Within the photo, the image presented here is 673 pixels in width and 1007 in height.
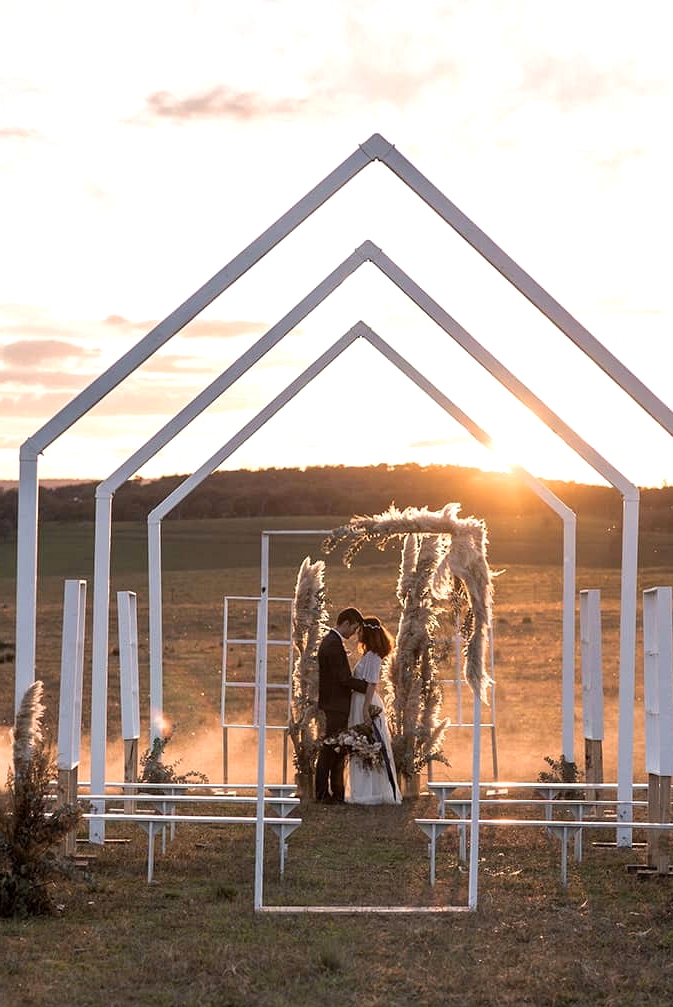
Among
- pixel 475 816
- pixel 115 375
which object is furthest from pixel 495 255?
pixel 475 816

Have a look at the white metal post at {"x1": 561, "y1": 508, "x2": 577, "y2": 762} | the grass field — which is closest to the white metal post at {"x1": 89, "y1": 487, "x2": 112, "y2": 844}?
the grass field

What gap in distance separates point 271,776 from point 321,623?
7.99m

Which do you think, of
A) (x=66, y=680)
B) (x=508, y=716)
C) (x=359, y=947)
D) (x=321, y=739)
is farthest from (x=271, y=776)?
(x=508, y=716)

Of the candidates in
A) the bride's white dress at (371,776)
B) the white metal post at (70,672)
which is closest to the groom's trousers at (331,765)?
the bride's white dress at (371,776)

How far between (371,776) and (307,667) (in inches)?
52.3

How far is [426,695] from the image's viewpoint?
52.9 feet

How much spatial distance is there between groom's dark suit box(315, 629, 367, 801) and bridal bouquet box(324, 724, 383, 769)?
0.11m

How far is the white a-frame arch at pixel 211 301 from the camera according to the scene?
10.3 meters

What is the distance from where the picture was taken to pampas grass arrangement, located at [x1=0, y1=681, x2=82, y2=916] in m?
9.66

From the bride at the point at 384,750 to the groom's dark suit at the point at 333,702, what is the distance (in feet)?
0.37

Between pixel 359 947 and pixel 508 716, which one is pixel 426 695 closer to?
pixel 359 947

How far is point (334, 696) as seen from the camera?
15.6m

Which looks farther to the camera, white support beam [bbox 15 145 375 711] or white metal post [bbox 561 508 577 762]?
white metal post [bbox 561 508 577 762]

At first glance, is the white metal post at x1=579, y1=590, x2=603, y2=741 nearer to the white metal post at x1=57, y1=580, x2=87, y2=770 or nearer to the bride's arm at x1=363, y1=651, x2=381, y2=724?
the bride's arm at x1=363, y1=651, x2=381, y2=724
